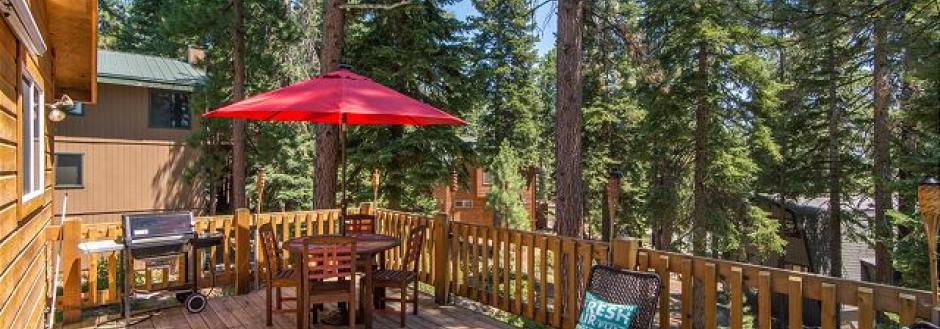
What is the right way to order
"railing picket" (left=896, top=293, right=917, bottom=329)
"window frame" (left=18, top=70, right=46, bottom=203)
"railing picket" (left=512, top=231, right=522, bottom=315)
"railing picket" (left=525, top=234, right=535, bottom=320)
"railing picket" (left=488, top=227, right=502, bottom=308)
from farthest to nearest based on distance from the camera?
"railing picket" (left=488, top=227, right=502, bottom=308), "railing picket" (left=512, top=231, right=522, bottom=315), "railing picket" (left=525, top=234, right=535, bottom=320), "window frame" (left=18, top=70, right=46, bottom=203), "railing picket" (left=896, top=293, right=917, bottom=329)

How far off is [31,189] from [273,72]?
10509mm

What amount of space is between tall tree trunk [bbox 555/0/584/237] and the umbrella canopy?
315 centimetres

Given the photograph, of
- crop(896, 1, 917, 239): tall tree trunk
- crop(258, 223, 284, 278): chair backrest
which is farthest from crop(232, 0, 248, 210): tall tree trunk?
crop(896, 1, 917, 239): tall tree trunk

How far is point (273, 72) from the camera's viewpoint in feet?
45.5

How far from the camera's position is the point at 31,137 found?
3811 millimetres

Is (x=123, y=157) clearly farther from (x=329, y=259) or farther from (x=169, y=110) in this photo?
(x=329, y=259)

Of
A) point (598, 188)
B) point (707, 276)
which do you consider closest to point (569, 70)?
point (707, 276)

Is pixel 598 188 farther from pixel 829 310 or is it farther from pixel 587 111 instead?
pixel 829 310

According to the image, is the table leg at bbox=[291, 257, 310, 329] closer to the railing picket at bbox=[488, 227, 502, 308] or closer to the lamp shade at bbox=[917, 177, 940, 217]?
the railing picket at bbox=[488, 227, 502, 308]

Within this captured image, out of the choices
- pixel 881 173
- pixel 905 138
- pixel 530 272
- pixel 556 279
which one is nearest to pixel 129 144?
pixel 530 272

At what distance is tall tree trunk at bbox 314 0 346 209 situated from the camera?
29.9 feet

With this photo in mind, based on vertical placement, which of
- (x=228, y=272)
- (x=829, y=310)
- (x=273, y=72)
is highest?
(x=273, y=72)

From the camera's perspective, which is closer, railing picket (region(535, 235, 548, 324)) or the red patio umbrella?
the red patio umbrella

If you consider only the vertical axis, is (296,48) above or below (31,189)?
above
